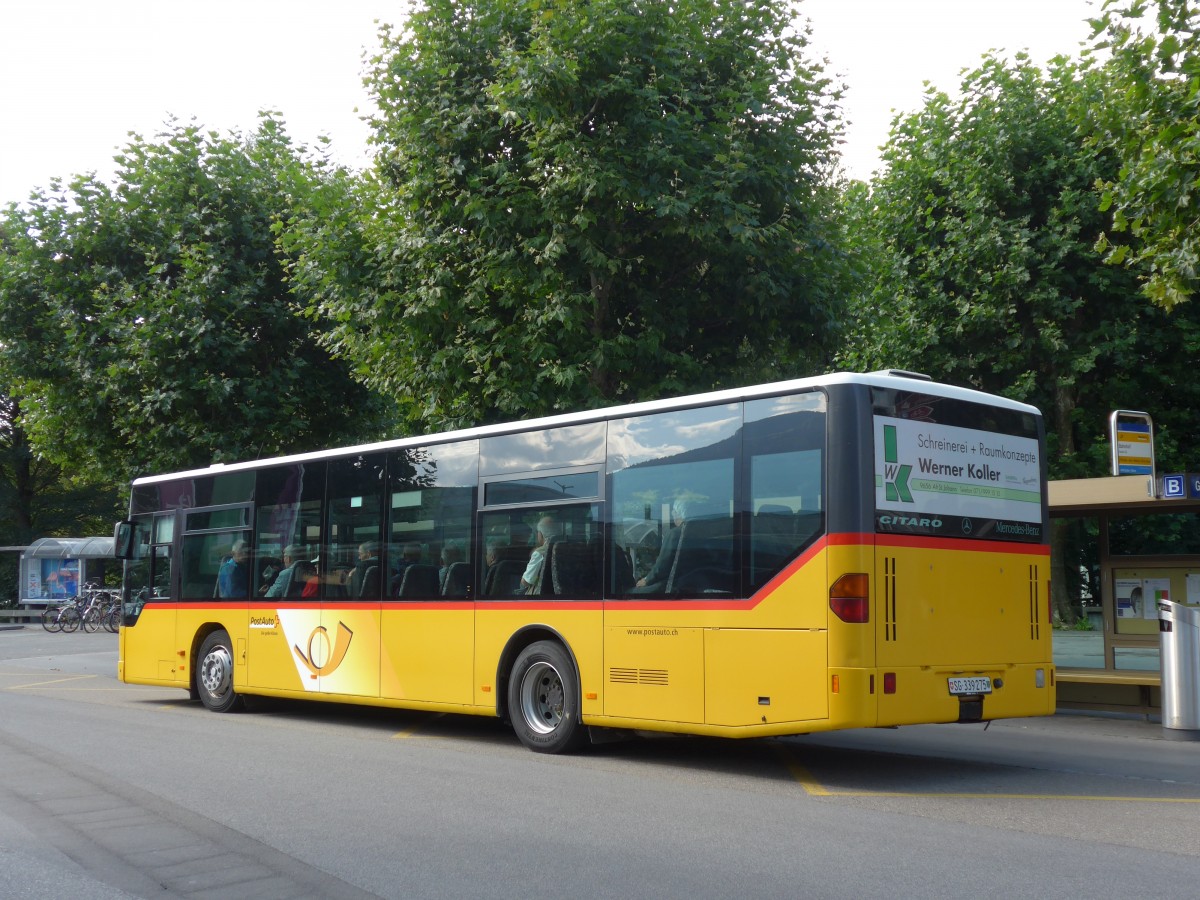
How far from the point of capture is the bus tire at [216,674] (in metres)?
15.2

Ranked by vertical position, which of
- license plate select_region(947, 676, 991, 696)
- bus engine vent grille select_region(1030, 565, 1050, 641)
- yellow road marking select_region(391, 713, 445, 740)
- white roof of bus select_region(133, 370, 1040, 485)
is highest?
white roof of bus select_region(133, 370, 1040, 485)

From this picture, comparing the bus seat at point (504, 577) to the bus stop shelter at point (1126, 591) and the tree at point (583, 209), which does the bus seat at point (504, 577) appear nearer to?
the tree at point (583, 209)

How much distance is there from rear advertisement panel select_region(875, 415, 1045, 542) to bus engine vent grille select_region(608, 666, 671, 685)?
2.17 m

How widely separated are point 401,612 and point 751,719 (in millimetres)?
4526

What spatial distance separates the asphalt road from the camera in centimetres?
604

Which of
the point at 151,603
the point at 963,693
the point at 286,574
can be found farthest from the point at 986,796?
the point at 151,603

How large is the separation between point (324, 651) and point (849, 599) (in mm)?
6716

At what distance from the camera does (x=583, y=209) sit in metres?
14.9

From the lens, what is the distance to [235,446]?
22.6m

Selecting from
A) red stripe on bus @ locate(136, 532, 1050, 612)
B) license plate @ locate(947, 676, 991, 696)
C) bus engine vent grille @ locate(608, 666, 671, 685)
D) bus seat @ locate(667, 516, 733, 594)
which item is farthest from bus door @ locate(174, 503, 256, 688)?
license plate @ locate(947, 676, 991, 696)

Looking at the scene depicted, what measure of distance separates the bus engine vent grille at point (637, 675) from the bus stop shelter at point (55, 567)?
1421 inches

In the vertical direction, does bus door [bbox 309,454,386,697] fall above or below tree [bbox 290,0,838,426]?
below

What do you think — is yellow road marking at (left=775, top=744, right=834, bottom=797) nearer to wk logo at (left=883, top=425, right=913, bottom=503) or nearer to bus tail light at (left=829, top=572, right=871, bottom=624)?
bus tail light at (left=829, top=572, right=871, bottom=624)

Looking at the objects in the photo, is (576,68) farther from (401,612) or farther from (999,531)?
(999,531)
